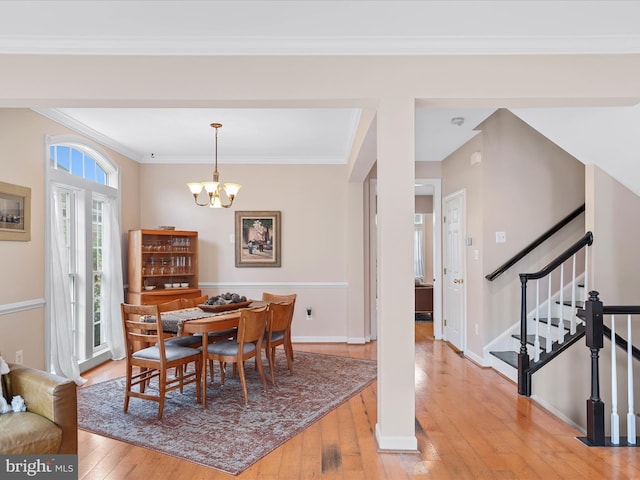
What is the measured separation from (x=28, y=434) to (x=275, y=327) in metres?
2.34

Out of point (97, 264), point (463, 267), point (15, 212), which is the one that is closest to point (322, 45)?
point (15, 212)

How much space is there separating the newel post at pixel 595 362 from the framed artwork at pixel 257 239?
4.03 metres

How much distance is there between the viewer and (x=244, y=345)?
12.6ft

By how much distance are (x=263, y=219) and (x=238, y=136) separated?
4.71 feet

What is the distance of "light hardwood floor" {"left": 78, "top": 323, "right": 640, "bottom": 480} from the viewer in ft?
8.16

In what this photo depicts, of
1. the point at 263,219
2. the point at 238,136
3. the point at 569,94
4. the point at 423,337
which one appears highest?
the point at 238,136

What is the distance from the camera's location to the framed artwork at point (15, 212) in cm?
346

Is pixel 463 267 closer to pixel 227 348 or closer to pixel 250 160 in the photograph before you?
pixel 227 348

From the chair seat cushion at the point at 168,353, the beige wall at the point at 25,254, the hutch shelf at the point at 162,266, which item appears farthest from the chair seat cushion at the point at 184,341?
the hutch shelf at the point at 162,266

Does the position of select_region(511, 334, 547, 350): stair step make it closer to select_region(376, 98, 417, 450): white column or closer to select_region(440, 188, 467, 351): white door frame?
select_region(440, 188, 467, 351): white door frame

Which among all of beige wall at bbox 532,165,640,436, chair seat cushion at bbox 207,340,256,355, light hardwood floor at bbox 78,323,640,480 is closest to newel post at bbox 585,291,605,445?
light hardwood floor at bbox 78,323,640,480

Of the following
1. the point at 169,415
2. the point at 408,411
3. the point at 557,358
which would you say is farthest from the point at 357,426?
the point at 557,358

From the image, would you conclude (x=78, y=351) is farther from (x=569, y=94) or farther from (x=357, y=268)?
(x=569, y=94)

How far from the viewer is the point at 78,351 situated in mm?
4656
